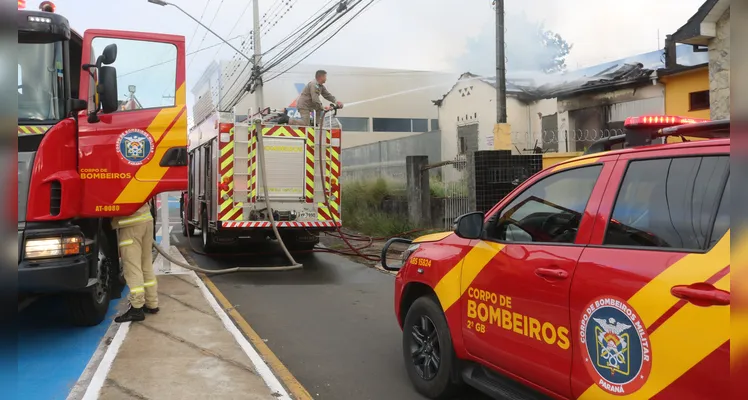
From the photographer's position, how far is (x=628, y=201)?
2.88 metres

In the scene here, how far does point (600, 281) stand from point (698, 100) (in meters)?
12.9

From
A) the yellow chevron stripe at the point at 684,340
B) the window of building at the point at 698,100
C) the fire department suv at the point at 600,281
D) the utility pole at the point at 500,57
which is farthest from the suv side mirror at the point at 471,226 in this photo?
the window of building at the point at 698,100

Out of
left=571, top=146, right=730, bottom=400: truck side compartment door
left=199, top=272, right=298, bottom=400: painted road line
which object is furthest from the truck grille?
left=571, top=146, right=730, bottom=400: truck side compartment door

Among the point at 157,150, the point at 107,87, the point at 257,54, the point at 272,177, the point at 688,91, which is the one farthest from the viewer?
the point at 257,54

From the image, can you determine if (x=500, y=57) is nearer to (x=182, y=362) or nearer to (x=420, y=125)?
(x=182, y=362)

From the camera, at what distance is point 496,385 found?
345 cm

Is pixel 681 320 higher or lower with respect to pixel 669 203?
lower

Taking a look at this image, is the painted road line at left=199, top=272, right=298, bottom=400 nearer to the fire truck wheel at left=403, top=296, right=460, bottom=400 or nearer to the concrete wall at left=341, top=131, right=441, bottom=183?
the fire truck wheel at left=403, top=296, right=460, bottom=400

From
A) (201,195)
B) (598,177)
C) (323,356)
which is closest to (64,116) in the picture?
(323,356)

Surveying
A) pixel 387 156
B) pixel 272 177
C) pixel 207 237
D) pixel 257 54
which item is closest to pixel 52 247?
pixel 272 177

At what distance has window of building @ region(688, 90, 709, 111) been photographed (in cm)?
1317

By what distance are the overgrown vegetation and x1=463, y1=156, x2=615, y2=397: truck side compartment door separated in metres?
10.5

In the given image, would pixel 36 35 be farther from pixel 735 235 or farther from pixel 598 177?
pixel 735 235

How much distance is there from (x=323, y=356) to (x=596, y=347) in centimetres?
300
